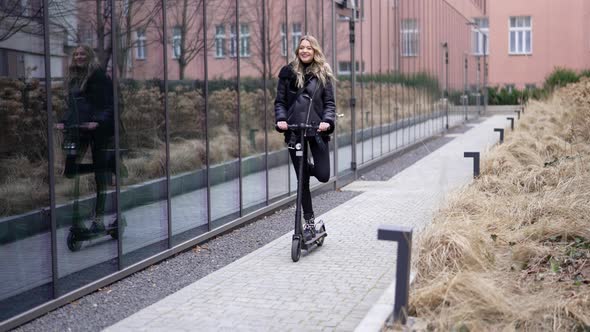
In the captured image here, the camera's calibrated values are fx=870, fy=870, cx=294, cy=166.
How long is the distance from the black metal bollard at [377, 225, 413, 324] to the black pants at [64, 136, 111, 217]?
8.67 feet

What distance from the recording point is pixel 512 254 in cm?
674

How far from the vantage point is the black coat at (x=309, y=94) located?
7.69 meters

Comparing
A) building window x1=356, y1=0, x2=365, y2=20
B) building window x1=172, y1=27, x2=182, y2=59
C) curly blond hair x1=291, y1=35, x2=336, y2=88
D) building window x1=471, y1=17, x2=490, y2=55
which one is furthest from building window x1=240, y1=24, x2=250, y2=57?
building window x1=471, y1=17, x2=490, y2=55

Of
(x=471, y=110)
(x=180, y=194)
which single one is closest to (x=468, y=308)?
(x=180, y=194)

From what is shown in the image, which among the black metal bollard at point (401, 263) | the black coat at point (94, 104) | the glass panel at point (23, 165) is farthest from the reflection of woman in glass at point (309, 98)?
the black metal bollard at point (401, 263)

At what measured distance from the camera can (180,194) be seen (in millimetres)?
8203

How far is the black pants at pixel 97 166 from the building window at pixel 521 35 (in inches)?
1586

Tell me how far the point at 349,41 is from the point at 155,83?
7315 millimetres

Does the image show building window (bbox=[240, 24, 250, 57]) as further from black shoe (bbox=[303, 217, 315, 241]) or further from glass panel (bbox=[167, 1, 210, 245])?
black shoe (bbox=[303, 217, 315, 241])

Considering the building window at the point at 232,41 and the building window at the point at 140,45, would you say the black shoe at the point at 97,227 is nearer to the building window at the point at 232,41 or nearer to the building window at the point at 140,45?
the building window at the point at 140,45

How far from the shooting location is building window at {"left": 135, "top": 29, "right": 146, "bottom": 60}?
24.4 ft

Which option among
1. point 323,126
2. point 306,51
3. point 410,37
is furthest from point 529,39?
point 323,126

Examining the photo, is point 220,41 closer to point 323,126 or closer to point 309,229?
point 323,126

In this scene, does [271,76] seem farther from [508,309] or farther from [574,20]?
[574,20]
